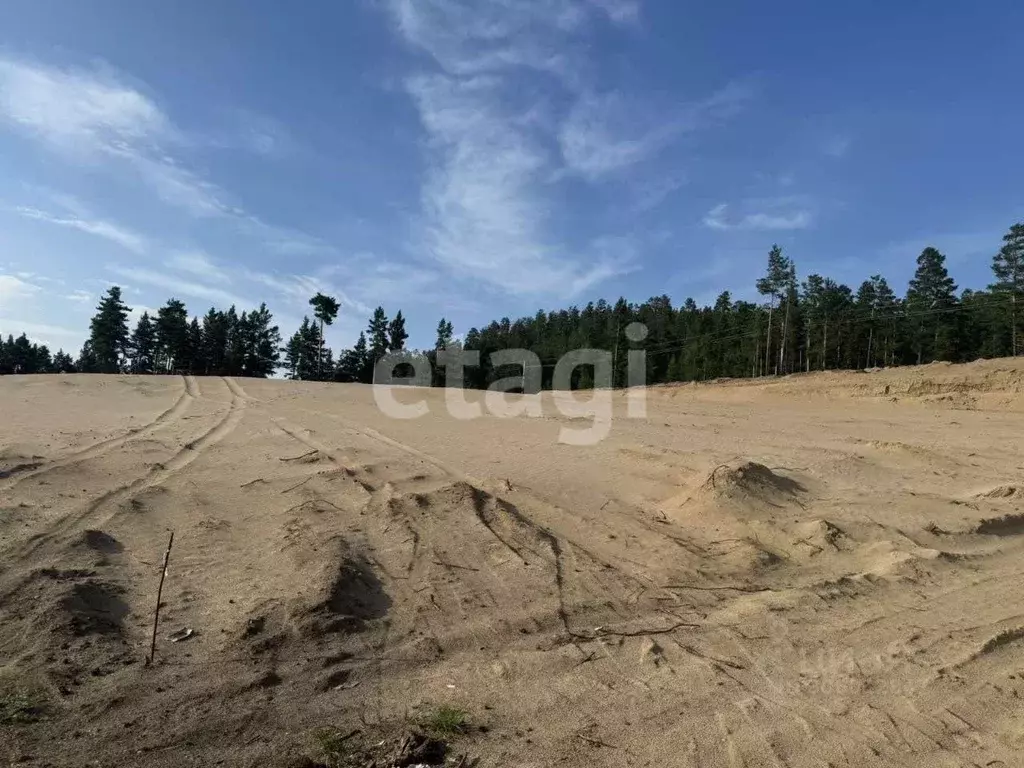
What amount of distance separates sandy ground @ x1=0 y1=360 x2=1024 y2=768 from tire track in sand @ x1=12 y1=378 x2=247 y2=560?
6cm

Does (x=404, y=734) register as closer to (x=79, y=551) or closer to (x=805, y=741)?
(x=805, y=741)

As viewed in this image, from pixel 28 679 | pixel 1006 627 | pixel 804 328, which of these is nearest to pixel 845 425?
pixel 1006 627

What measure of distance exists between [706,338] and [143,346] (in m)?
69.2

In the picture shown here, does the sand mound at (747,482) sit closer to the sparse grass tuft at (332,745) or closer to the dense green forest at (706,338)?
the sparse grass tuft at (332,745)

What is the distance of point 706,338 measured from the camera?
68.2m

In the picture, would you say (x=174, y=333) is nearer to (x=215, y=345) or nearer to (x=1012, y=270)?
(x=215, y=345)

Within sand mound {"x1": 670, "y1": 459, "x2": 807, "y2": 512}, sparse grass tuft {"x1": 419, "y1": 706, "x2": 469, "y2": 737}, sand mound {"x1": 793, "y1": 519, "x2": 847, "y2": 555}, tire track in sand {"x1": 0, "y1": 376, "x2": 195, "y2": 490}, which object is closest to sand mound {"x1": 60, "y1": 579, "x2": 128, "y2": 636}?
sparse grass tuft {"x1": 419, "y1": 706, "x2": 469, "y2": 737}

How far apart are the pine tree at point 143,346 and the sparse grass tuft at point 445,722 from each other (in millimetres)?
84204

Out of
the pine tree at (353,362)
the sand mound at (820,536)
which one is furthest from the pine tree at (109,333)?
the sand mound at (820,536)

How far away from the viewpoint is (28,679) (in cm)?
391

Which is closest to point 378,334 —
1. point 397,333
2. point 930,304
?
point 397,333

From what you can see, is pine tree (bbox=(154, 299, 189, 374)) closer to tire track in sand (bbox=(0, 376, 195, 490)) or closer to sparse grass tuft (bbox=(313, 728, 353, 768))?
tire track in sand (bbox=(0, 376, 195, 490))

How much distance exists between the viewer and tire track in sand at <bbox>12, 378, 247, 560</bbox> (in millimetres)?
6489

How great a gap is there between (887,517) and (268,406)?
62.6 ft
